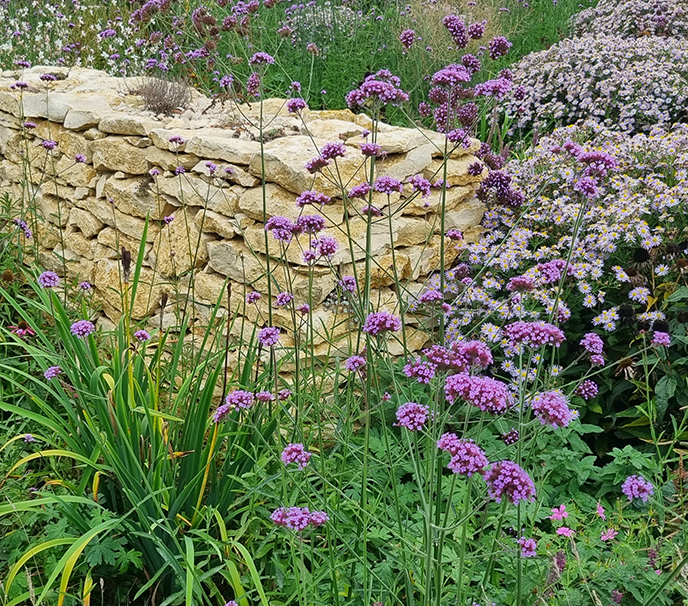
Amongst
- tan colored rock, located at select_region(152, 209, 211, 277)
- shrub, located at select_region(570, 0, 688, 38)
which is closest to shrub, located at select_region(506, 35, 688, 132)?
shrub, located at select_region(570, 0, 688, 38)

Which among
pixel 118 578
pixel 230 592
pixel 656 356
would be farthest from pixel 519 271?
pixel 118 578

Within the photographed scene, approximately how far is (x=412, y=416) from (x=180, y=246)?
2.79m

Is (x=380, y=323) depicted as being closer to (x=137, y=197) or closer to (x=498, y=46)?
(x=498, y=46)

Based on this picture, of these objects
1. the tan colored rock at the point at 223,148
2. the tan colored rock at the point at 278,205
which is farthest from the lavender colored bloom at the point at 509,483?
the tan colored rock at the point at 223,148

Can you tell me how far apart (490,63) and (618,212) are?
390 centimetres

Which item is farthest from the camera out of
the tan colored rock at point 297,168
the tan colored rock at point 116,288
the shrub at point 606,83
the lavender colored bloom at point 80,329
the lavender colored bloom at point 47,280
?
the shrub at point 606,83

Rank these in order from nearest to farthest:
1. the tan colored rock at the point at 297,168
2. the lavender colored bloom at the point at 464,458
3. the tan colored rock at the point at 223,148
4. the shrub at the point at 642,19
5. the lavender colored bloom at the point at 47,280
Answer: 1. the lavender colored bloom at the point at 464,458
2. the lavender colored bloom at the point at 47,280
3. the tan colored rock at the point at 297,168
4. the tan colored rock at the point at 223,148
5. the shrub at the point at 642,19

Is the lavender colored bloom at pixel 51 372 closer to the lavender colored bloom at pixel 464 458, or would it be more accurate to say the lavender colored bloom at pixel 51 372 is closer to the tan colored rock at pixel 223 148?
the lavender colored bloom at pixel 464 458

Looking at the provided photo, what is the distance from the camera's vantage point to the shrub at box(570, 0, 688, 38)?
620 cm

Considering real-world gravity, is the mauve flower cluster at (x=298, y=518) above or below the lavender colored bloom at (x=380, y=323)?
below

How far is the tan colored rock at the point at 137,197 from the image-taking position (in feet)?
13.4

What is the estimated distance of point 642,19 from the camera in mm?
6344

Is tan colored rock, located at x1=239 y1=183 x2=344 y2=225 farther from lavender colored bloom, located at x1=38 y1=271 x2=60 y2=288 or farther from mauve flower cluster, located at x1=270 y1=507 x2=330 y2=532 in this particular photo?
mauve flower cluster, located at x1=270 y1=507 x2=330 y2=532

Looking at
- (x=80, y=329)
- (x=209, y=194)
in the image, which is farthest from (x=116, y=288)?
(x=80, y=329)
